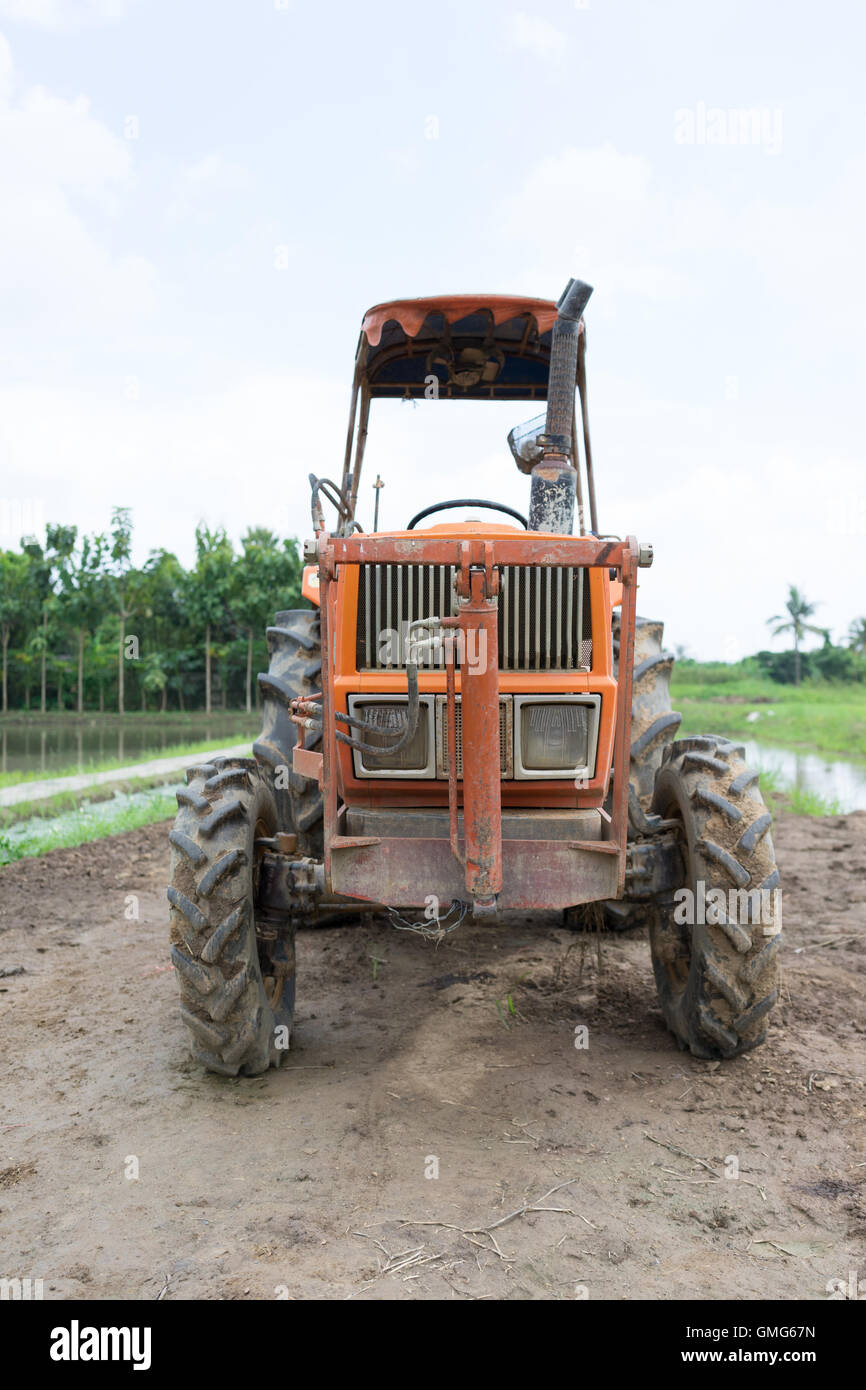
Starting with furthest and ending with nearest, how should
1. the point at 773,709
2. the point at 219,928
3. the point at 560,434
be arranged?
the point at 773,709
the point at 560,434
the point at 219,928

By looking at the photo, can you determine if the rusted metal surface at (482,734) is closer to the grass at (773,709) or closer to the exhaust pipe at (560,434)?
the exhaust pipe at (560,434)

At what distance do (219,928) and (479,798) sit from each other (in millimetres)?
1037

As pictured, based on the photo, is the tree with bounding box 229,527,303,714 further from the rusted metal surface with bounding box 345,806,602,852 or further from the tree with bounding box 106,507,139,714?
the rusted metal surface with bounding box 345,806,602,852

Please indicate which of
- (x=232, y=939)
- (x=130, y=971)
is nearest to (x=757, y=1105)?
(x=232, y=939)

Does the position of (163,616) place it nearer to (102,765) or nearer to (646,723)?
(102,765)

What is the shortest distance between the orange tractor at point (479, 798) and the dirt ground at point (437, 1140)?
0.32m

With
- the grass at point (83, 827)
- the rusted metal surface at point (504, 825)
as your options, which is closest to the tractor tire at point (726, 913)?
the rusted metal surface at point (504, 825)

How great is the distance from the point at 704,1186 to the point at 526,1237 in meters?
0.64

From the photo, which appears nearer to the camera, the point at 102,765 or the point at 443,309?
the point at 443,309

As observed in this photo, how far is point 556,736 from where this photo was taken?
11.8ft

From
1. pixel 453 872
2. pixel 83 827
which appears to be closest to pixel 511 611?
pixel 453 872

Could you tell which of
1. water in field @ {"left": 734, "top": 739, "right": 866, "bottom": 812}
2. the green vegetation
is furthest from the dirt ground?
the green vegetation
